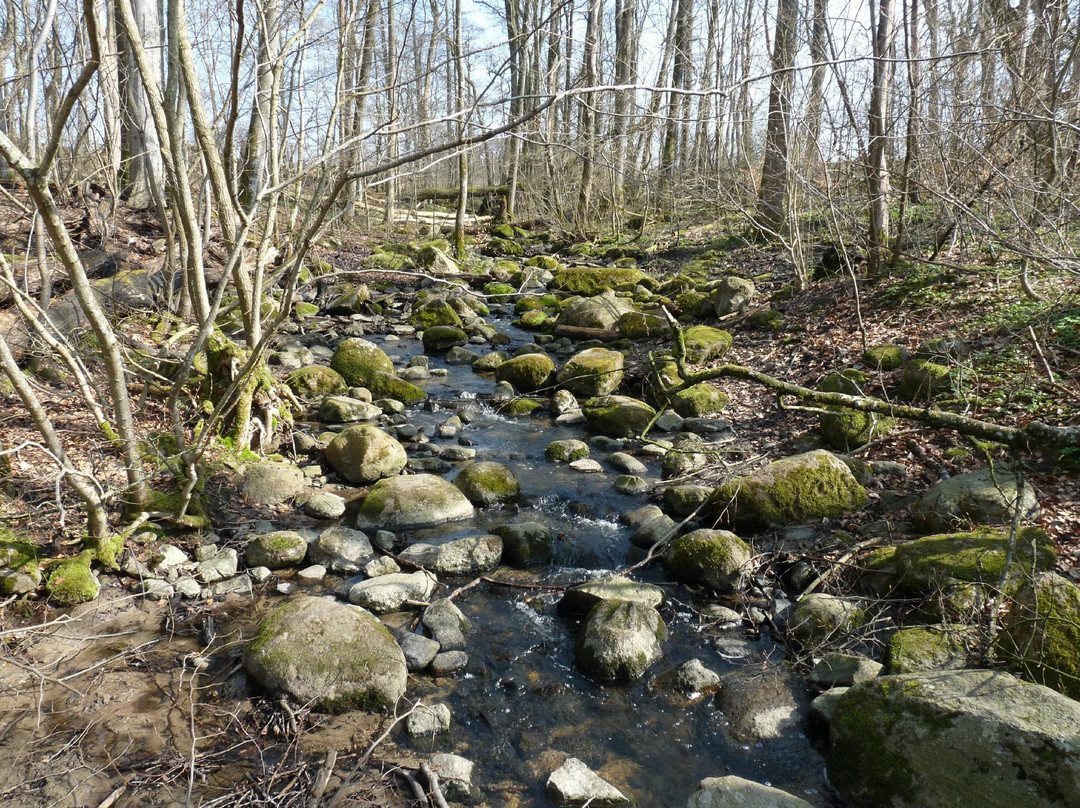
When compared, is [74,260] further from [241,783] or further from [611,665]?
[611,665]

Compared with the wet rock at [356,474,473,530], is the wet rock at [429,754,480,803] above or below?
below

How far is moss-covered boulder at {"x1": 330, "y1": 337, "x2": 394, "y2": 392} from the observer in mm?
8961

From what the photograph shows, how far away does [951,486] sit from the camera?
493cm

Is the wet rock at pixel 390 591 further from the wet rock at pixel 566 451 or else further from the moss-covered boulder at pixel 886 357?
the moss-covered boulder at pixel 886 357

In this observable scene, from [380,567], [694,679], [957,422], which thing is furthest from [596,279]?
[694,679]

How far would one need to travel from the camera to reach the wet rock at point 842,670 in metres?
3.78

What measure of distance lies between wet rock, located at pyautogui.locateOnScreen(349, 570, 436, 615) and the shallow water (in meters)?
0.20

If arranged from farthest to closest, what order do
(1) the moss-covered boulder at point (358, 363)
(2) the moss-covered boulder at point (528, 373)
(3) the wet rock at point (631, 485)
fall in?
(2) the moss-covered boulder at point (528, 373) → (1) the moss-covered boulder at point (358, 363) → (3) the wet rock at point (631, 485)

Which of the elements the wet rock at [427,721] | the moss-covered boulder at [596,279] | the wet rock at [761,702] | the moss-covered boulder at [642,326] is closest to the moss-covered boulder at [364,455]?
the wet rock at [427,721]

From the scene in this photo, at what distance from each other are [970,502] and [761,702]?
2229mm

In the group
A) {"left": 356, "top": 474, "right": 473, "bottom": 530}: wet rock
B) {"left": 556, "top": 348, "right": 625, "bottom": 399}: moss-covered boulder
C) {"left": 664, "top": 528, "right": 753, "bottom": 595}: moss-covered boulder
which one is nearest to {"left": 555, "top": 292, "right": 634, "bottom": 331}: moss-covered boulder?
{"left": 556, "top": 348, "right": 625, "bottom": 399}: moss-covered boulder

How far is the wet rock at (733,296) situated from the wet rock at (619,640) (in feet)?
26.6

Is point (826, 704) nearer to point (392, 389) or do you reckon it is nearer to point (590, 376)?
point (590, 376)

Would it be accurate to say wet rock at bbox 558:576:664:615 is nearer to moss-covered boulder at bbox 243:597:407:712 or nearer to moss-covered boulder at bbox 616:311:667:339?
moss-covered boulder at bbox 243:597:407:712
